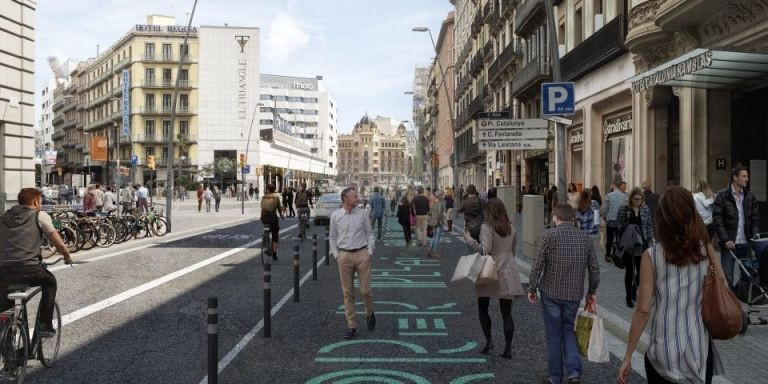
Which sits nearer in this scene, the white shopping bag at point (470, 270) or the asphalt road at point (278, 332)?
the asphalt road at point (278, 332)

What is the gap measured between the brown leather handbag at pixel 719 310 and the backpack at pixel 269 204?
40.6ft

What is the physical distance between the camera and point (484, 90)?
44438mm

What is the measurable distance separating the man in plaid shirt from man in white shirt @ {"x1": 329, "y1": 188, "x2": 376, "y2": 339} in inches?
108

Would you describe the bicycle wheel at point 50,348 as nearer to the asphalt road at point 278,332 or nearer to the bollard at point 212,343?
the asphalt road at point 278,332

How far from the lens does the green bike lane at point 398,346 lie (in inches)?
235

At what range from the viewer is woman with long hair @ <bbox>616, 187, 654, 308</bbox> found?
347 inches

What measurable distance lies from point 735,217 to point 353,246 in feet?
15.5

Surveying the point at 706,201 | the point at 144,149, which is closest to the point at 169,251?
the point at 706,201

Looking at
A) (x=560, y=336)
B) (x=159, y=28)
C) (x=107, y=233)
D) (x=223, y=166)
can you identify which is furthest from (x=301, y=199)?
(x=159, y=28)

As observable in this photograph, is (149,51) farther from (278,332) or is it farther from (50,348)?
(50,348)

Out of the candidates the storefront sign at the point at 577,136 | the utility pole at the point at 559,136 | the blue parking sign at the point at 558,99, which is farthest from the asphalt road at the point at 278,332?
the storefront sign at the point at 577,136

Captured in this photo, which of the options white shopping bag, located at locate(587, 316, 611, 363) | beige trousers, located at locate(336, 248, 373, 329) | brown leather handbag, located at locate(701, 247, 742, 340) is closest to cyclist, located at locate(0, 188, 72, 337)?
beige trousers, located at locate(336, 248, 373, 329)

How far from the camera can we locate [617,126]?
20547mm

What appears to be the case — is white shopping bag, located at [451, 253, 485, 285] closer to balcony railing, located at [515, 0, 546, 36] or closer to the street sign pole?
the street sign pole
